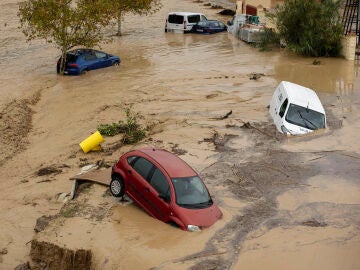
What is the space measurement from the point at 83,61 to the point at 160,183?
54.5 feet

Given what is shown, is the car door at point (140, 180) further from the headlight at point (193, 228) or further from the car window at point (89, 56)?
the car window at point (89, 56)

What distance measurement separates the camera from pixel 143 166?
13.1 metres

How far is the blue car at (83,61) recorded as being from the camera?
91.0 feet

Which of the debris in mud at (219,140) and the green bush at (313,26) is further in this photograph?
the green bush at (313,26)

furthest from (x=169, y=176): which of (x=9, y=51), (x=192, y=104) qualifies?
(x=9, y=51)

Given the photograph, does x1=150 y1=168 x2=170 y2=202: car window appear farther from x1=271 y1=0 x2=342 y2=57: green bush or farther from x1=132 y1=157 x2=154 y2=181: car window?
x1=271 y1=0 x2=342 y2=57: green bush

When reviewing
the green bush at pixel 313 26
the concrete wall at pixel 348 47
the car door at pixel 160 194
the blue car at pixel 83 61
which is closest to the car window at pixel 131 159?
the car door at pixel 160 194

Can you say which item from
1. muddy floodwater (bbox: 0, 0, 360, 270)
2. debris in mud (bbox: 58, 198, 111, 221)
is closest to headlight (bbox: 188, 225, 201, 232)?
muddy floodwater (bbox: 0, 0, 360, 270)

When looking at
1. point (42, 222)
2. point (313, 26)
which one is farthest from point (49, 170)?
point (313, 26)

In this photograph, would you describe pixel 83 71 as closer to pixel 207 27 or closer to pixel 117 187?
pixel 207 27

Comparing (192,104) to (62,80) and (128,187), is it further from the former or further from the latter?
(128,187)

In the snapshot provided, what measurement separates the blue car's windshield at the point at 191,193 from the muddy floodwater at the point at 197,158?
0.60m

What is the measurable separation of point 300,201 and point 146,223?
3.76m

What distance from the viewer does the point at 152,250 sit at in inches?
449
